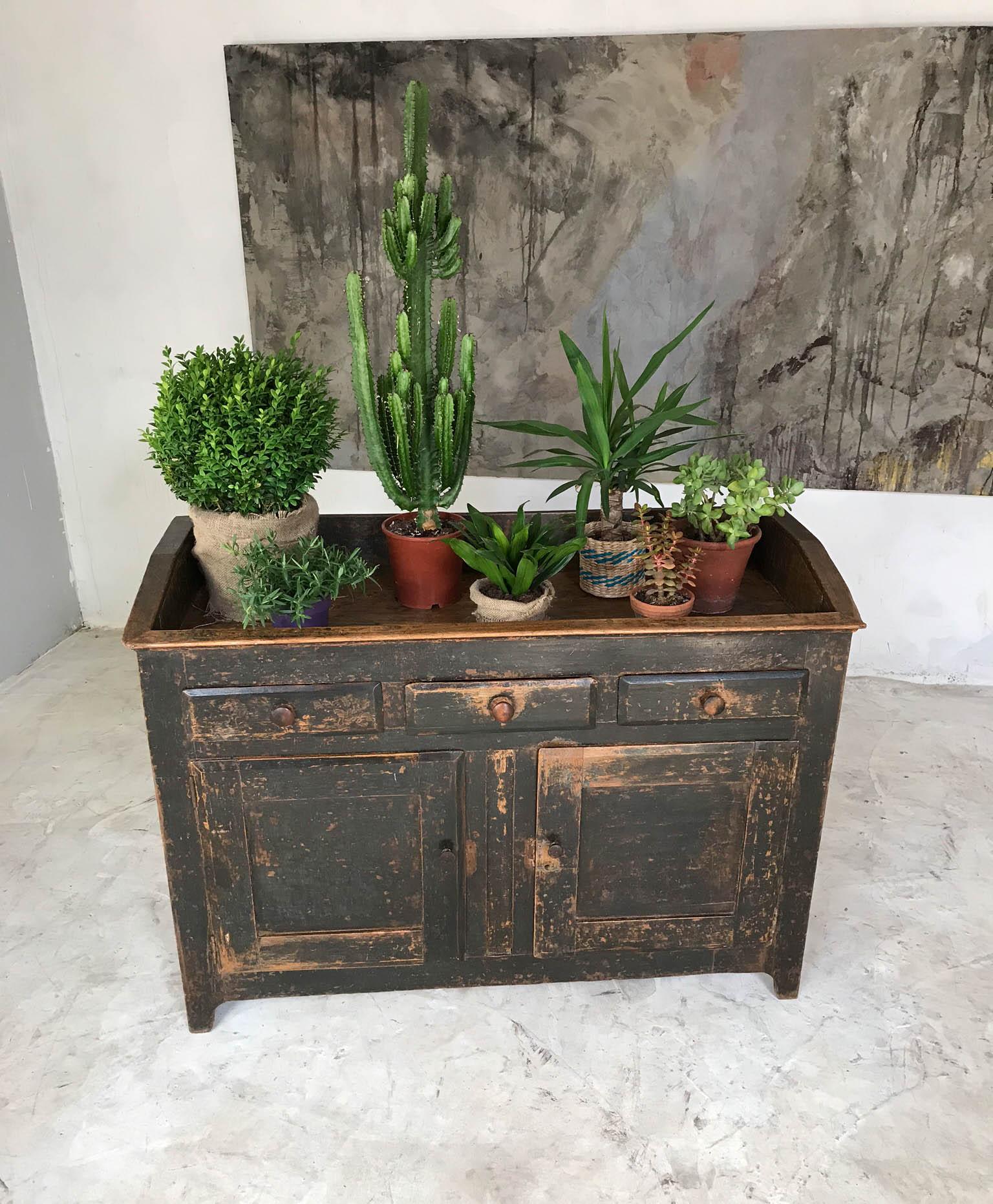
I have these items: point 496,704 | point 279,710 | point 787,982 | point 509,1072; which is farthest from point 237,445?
point 787,982

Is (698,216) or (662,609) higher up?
(698,216)

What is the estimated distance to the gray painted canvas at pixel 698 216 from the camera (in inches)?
112

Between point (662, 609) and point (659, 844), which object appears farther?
point (659, 844)

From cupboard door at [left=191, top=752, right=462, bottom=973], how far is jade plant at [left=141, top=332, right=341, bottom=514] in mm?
521

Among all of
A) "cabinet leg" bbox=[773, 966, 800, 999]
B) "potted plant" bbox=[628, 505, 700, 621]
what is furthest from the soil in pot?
"cabinet leg" bbox=[773, 966, 800, 999]

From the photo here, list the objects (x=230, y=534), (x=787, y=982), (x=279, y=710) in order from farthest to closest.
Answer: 1. (x=787, y=982)
2. (x=230, y=534)
3. (x=279, y=710)

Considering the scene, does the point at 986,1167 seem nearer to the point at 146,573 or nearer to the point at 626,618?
the point at 626,618

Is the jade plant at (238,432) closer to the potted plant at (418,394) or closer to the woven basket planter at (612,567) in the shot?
the potted plant at (418,394)

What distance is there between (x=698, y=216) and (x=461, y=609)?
1.78 metres

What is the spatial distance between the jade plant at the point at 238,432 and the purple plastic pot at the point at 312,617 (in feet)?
0.72

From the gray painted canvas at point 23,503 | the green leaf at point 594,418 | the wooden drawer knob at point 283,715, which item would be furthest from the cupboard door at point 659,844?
the gray painted canvas at point 23,503

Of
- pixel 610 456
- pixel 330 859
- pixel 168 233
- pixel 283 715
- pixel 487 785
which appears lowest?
pixel 330 859

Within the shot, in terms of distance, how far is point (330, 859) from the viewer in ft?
6.19

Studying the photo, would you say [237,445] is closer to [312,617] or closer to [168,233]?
[312,617]
